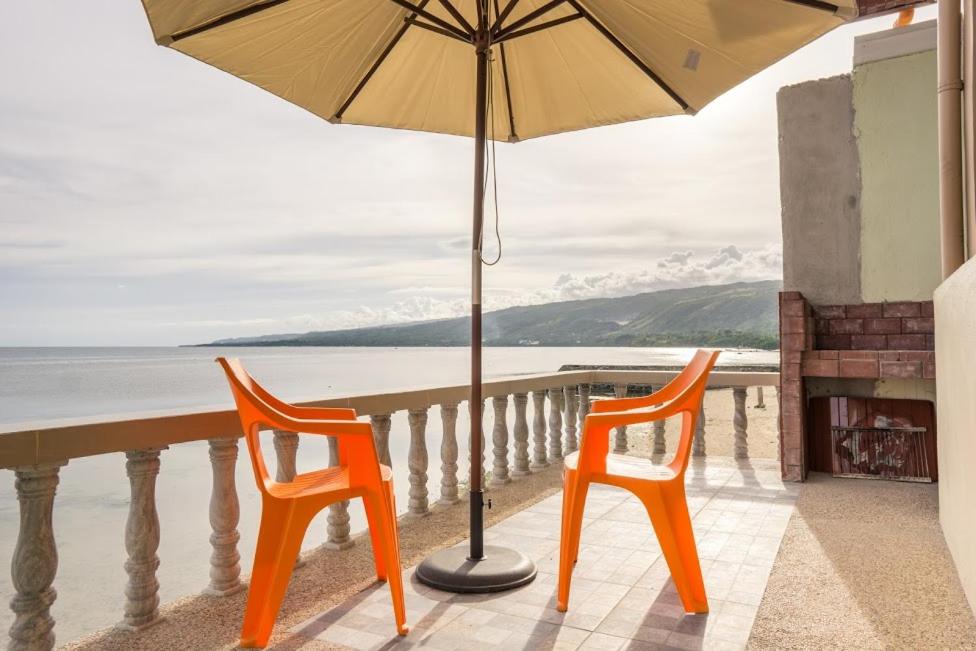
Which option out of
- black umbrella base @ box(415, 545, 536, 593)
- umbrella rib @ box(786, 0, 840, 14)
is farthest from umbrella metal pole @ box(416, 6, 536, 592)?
umbrella rib @ box(786, 0, 840, 14)

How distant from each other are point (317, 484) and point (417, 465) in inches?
57.2

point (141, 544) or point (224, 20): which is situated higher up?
Result: point (224, 20)

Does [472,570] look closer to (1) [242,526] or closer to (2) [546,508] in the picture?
(2) [546,508]

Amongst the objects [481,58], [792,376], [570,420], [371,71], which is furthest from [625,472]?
[570,420]

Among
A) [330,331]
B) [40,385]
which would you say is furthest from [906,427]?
[330,331]

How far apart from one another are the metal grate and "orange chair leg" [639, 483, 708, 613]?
296 cm

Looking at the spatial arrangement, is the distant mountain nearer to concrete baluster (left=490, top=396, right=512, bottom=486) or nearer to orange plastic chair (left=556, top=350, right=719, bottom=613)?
concrete baluster (left=490, top=396, right=512, bottom=486)

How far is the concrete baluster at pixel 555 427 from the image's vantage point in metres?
4.93

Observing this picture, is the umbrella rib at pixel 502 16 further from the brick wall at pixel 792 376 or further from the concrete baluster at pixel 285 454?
the brick wall at pixel 792 376

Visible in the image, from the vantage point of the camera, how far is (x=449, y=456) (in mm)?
3658

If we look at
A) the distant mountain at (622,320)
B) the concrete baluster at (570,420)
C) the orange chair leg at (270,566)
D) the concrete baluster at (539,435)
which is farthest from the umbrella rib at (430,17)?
the distant mountain at (622,320)

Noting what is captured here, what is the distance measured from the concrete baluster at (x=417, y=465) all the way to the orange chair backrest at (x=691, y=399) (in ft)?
4.98

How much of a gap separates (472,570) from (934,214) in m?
4.15

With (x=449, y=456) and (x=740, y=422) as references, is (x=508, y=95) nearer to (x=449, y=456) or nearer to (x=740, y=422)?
(x=449, y=456)
